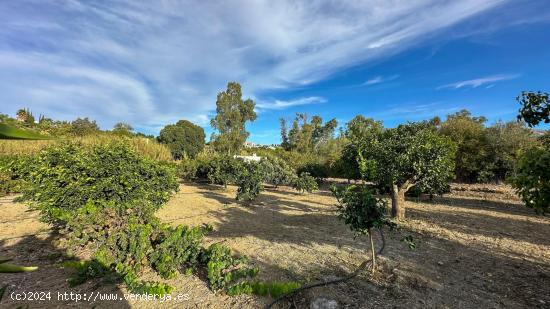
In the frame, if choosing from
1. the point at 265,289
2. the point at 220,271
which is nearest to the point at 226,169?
the point at 220,271

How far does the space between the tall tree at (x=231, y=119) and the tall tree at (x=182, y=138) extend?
7177 millimetres

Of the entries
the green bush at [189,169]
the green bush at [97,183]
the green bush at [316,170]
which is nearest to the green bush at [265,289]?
the green bush at [97,183]

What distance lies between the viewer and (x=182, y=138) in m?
40.6

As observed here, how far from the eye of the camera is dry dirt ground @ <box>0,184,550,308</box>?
4297mm

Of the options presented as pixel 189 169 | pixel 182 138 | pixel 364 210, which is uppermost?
pixel 182 138

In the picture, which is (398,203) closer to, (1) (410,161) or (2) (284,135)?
(1) (410,161)

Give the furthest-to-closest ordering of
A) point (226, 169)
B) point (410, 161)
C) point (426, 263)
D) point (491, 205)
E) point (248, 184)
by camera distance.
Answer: point (226, 169) < point (248, 184) < point (491, 205) < point (410, 161) < point (426, 263)

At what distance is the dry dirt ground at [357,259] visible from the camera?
4297 millimetres

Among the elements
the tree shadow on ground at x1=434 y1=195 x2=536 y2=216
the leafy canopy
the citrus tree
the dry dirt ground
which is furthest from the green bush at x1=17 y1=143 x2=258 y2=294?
the tree shadow on ground at x1=434 y1=195 x2=536 y2=216

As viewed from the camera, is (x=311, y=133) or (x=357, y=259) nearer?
(x=357, y=259)

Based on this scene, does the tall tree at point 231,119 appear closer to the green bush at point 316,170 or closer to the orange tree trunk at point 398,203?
the green bush at point 316,170

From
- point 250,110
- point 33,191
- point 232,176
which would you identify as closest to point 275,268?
point 33,191

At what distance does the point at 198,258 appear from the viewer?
5168mm

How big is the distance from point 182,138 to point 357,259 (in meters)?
38.2
